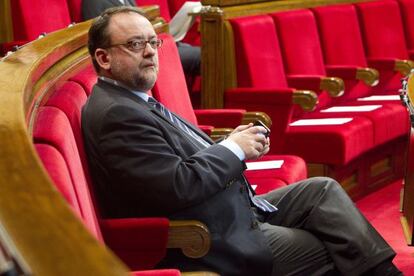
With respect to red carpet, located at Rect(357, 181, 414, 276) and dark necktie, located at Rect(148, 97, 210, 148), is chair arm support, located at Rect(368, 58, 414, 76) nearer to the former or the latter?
red carpet, located at Rect(357, 181, 414, 276)

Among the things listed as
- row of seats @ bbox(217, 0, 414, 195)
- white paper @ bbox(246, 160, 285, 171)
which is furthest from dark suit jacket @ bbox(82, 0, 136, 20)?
white paper @ bbox(246, 160, 285, 171)

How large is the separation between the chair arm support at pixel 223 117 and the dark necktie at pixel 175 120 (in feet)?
1.23

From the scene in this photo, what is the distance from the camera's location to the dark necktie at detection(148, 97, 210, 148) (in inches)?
33.9

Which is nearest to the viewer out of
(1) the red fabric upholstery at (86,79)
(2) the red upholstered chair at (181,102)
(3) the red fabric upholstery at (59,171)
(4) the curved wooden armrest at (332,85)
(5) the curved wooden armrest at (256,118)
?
(3) the red fabric upholstery at (59,171)

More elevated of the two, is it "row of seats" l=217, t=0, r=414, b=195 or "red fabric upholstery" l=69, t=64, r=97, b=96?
"red fabric upholstery" l=69, t=64, r=97, b=96

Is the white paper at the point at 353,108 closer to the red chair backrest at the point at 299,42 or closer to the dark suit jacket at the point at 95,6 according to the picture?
the red chair backrest at the point at 299,42

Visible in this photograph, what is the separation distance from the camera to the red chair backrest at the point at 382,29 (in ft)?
6.01

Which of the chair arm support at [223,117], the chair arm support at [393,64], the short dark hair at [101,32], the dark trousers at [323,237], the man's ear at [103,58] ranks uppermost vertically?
the short dark hair at [101,32]

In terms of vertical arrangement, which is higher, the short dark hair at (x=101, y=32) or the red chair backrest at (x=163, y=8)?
the short dark hair at (x=101, y=32)

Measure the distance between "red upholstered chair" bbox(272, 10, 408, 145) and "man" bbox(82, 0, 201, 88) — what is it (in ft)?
0.77

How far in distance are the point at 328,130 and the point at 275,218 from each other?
0.57 metres

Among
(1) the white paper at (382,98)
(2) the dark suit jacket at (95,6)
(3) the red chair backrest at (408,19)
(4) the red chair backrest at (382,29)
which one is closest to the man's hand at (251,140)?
(2) the dark suit jacket at (95,6)

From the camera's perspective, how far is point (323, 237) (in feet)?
2.88

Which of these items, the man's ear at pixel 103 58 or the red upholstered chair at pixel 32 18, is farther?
the red upholstered chair at pixel 32 18
